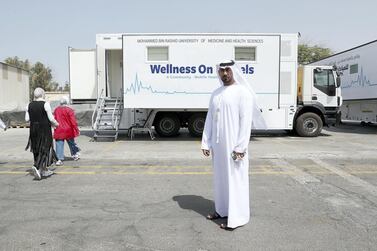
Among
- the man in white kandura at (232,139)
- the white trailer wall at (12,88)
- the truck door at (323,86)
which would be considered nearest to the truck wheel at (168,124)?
the truck door at (323,86)

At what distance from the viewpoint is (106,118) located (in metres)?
14.5

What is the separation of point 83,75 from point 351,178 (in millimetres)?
11193

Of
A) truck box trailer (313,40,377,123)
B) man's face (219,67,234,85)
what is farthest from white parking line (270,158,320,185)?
truck box trailer (313,40,377,123)

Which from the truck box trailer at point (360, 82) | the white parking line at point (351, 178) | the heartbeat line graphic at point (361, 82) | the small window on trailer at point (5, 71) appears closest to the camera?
the white parking line at point (351, 178)

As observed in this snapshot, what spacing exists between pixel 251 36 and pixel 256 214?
31.7 ft

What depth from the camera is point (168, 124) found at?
49.4 ft

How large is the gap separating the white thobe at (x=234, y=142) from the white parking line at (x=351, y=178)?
289 centimetres

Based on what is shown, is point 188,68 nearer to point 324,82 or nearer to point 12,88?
point 324,82

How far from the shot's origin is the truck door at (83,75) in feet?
50.3

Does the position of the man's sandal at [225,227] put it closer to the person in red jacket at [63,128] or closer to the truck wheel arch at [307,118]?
the person in red jacket at [63,128]

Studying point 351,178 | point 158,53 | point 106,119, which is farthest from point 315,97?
point 351,178

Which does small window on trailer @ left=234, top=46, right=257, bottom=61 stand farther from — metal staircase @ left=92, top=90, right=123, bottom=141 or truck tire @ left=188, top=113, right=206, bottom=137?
metal staircase @ left=92, top=90, right=123, bottom=141

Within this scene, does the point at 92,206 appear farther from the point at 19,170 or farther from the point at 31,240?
the point at 19,170

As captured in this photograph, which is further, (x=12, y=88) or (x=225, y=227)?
(x=12, y=88)
